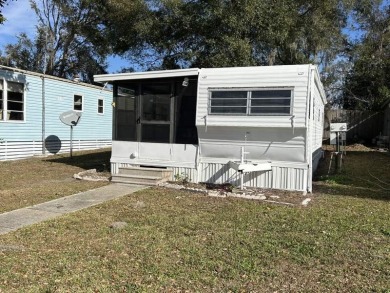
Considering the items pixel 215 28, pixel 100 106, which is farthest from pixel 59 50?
pixel 215 28

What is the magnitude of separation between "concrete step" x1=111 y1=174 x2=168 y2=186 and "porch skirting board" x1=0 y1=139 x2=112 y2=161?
698 centimetres

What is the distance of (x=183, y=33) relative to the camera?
13797 millimetres

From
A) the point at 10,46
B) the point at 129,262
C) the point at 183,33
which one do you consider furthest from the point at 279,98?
the point at 10,46

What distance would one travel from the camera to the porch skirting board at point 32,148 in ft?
45.8

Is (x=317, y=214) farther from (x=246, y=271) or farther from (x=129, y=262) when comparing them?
(x=129, y=262)

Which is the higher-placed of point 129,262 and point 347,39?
point 347,39

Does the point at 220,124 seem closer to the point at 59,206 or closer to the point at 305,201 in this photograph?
the point at 305,201

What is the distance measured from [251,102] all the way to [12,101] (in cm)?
981

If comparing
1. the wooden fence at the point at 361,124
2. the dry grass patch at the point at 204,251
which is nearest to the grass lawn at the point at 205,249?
the dry grass patch at the point at 204,251

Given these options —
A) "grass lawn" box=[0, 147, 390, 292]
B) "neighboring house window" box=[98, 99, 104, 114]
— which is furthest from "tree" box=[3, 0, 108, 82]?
"grass lawn" box=[0, 147, 390, 292]

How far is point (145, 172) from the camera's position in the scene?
29.0 ft

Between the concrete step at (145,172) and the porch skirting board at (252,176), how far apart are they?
0.22 metres

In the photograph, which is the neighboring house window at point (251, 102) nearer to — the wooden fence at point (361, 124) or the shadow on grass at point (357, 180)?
the shadow on grass at point (357, 180)

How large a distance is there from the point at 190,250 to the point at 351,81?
868 inches
